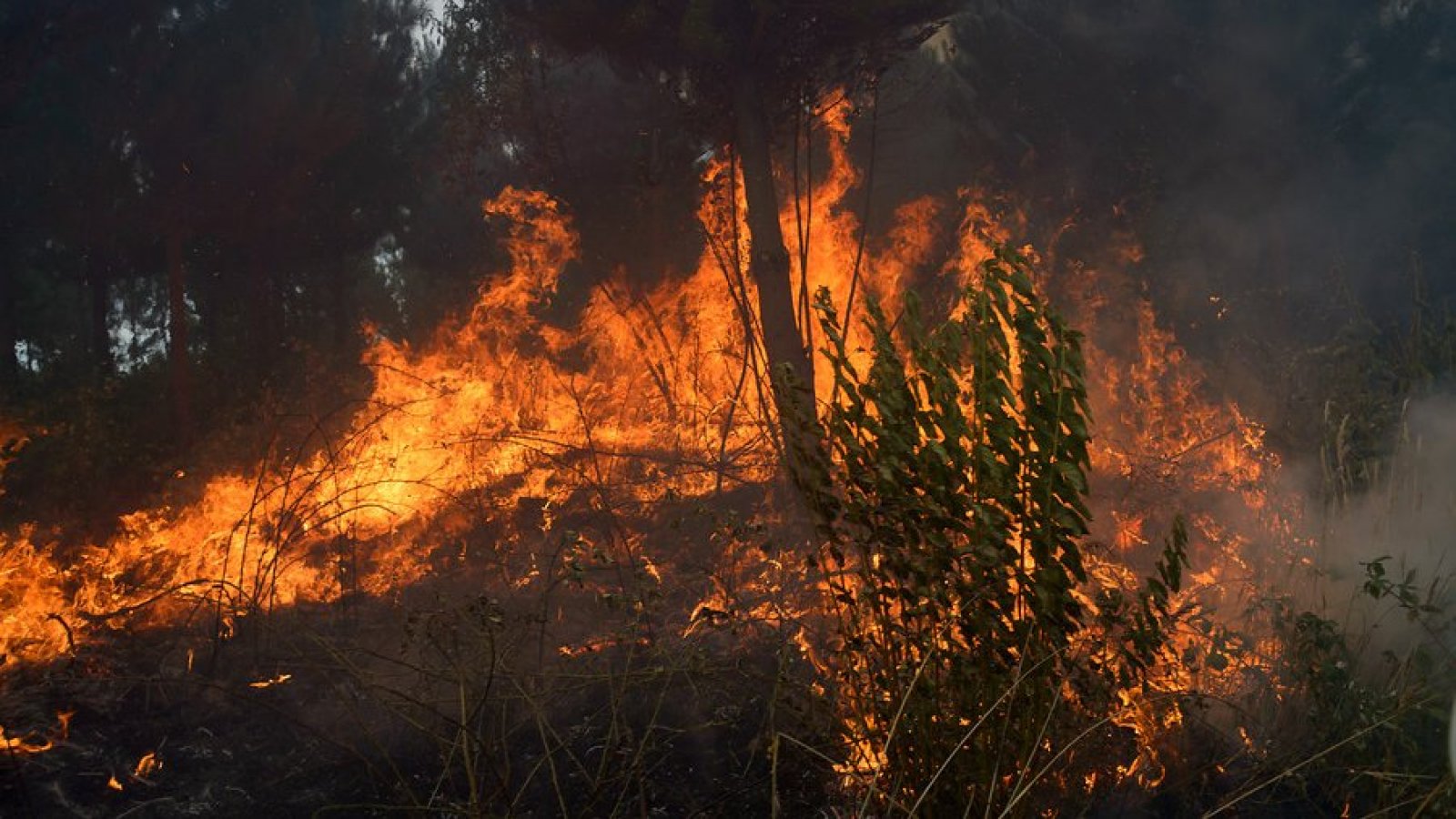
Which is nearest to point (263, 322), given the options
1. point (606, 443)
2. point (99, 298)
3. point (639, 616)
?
point (99, 298)

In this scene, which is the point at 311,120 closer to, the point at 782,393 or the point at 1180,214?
the point at 1180,214

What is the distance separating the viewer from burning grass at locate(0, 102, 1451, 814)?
369cm

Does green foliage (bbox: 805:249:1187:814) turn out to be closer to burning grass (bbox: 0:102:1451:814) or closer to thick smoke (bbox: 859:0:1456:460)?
burning grass (bbox: 0:102:1451:814)

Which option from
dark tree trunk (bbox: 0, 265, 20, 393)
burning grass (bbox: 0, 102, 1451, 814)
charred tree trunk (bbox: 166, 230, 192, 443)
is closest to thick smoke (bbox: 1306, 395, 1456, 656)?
burning grass (bbox: 0, 102, 1451, 814)

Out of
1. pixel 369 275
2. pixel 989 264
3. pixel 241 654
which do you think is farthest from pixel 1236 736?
A: pixel 369 275

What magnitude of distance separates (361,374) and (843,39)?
8777mm

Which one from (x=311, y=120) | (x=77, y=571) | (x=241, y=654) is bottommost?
(x=241, y=654)

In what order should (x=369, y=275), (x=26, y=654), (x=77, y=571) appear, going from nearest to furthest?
(x=26, y=654) → (x=77, y=571) → (x=369, y=275)

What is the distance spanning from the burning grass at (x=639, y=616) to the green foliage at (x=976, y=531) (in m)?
0.04

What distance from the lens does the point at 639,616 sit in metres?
5.05

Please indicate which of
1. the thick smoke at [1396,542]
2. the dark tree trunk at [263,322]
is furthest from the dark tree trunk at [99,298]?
the thick smoke at [1396,542]

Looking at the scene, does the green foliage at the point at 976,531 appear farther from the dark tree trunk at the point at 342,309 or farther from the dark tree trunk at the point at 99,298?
the dark tree trunk at the point at 99,298

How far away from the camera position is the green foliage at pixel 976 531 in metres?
2.98

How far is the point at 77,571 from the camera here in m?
7.48
